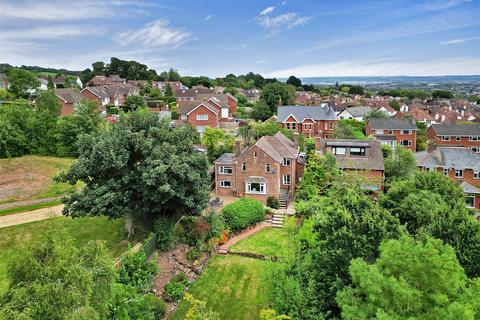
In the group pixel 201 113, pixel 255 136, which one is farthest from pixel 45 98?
pixel 255 136

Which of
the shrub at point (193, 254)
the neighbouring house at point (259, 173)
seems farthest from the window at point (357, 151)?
the shrub at point (193, 254)

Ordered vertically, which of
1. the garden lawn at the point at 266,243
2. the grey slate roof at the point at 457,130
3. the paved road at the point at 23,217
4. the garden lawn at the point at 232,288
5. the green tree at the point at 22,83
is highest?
the green tree at the point at 22,83

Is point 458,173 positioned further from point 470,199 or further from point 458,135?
point 458,135

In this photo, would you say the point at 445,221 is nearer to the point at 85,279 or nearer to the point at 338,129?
the point at 85,279

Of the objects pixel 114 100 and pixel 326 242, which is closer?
pixel 326 242

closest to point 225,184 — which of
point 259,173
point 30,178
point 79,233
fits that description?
point 259,173

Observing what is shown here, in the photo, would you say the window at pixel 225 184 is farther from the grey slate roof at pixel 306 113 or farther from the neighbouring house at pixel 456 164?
the grey slate roof at pixel 306 113

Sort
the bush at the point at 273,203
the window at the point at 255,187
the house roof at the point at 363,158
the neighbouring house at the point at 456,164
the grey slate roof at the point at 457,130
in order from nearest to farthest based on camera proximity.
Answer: the bush at the point at 273,203 < the window at the point at 255,187 < the house roof at the point at 363,158 < the neighbouring house at the point at 456,164 < the grey slate roof at the point at 457,130
